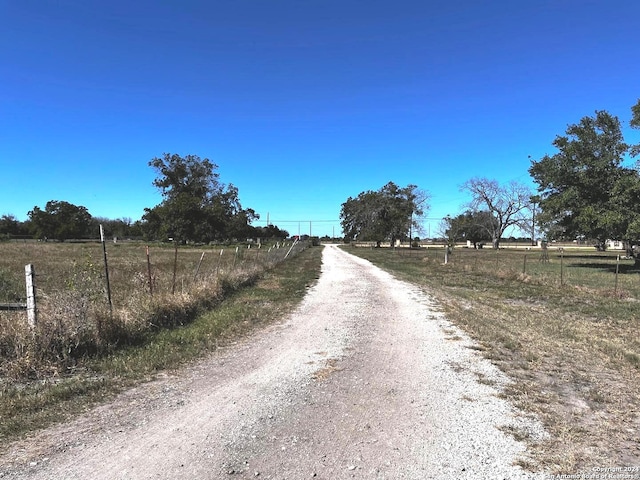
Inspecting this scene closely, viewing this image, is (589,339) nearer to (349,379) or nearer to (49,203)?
(349,379)

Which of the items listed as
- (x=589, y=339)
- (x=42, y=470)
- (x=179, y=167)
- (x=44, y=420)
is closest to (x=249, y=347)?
(x=44, y=420)

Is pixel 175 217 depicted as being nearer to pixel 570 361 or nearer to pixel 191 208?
pixel 191 208

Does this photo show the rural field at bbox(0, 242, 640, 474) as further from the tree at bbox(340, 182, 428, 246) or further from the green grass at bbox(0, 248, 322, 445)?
the tree at bbox(340, 182, 428, 246)

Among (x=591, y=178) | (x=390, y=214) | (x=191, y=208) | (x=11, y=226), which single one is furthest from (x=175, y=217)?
(x=11, y=226)

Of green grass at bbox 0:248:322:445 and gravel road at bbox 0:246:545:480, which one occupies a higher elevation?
green grass at bbox 0:248:322:445

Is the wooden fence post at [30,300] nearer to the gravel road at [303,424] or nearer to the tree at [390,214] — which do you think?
the gravel road at [303,424]

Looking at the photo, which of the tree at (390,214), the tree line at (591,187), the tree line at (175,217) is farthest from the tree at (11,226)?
the tree line at (591,187)

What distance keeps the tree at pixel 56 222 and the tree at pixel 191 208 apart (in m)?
39.4

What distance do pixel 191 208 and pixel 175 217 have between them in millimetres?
2915

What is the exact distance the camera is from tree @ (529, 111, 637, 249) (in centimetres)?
2500

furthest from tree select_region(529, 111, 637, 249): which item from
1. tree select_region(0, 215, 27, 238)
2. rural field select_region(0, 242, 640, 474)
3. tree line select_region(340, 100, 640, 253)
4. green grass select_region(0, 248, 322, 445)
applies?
tree select_region(0, 215, 27, 238)

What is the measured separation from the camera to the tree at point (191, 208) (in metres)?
71.0

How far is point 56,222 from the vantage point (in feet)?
Result: 365

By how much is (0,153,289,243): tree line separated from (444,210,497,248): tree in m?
48.2
